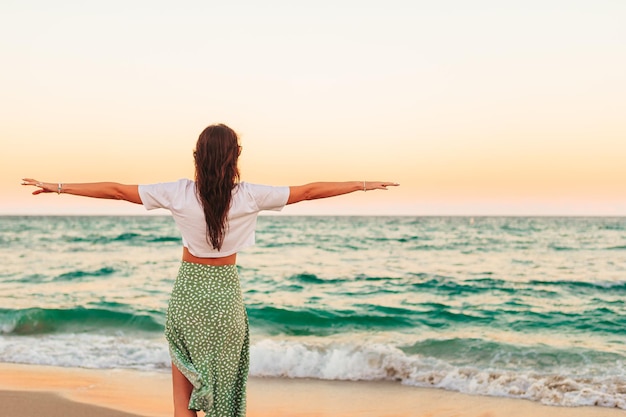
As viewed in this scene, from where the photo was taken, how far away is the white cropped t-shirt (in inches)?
135

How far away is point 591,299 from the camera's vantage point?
14523 mm

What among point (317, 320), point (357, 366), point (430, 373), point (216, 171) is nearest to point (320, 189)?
point (216, 171)

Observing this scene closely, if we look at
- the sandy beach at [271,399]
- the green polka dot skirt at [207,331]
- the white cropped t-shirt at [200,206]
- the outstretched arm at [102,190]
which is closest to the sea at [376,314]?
the sandy beach at [271,399]

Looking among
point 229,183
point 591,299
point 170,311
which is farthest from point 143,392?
point 591,299

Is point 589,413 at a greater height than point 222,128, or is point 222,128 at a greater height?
point 222,128

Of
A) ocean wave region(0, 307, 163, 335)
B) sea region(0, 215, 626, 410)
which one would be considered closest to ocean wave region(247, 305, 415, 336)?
sea region(0, 215, 626, 410)

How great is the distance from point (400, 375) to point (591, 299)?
806 cm

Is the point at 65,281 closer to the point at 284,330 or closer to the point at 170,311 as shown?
the point at 284,330

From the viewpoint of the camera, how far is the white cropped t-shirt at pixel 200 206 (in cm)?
343

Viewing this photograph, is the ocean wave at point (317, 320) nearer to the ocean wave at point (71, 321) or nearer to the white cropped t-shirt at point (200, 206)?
the ocean wave at point (71, 321)

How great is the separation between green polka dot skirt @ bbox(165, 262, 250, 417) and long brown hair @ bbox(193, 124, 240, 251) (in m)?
0.28

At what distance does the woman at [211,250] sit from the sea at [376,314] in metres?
4.29

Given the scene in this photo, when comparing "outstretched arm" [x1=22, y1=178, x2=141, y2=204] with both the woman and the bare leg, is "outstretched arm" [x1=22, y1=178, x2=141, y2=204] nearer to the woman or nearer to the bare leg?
the woman

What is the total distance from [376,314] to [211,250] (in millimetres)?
9060
